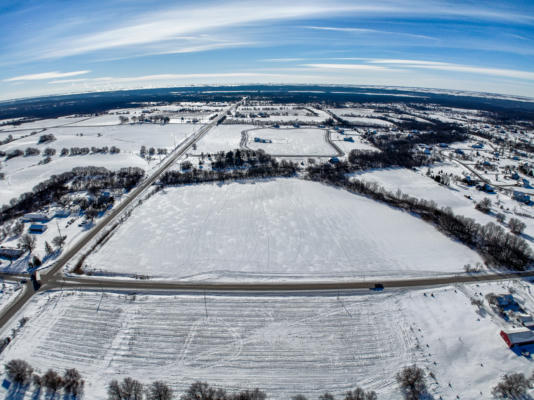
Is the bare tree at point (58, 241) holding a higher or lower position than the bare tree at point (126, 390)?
higher

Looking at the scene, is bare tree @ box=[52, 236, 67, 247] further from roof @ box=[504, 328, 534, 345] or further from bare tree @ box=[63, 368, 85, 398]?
roof @ box=[504, 328, 534, 345]

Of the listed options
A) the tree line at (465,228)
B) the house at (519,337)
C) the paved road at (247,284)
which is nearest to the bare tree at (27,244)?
the paved road at (247,284)

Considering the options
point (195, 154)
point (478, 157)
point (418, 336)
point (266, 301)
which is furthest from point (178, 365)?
point (478, 157)

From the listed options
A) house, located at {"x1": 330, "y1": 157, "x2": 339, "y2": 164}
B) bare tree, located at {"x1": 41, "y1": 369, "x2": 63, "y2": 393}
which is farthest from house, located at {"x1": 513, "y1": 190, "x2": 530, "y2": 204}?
bare tree, located at {"x1": 41, "y1": 369, "x2": 63, "y2": 393}

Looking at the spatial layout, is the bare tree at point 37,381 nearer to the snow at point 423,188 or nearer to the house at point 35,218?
the house at point 35,218

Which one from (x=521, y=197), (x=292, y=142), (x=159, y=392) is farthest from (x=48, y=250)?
(x=521, y=197)

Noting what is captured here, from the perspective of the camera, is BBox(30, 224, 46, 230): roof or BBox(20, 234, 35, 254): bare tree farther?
BBox(30, 224, 46, 230): roof

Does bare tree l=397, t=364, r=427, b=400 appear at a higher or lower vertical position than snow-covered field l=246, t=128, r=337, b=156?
lower
